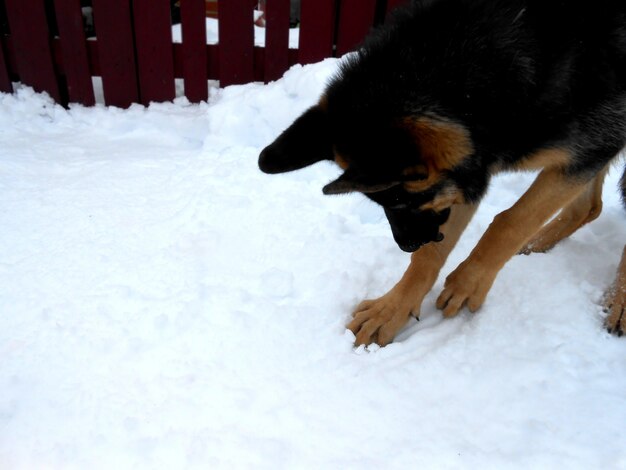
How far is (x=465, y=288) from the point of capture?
2.35m

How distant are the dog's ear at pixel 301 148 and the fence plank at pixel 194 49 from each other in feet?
9.19

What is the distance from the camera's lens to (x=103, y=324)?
2309mm

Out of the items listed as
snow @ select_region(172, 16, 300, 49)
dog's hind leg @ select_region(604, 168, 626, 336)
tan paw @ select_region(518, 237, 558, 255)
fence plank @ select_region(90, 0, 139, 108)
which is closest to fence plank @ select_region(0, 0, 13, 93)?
fence plank @ select_region(90, 0, 139, 108)

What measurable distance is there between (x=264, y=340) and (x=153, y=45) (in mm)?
2972

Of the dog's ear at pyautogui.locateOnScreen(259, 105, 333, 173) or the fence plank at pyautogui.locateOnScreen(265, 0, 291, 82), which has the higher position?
the dog's ear at pyautogui.locateOnScreen(259, 105, 333, 173)

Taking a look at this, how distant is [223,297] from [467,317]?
107 cm

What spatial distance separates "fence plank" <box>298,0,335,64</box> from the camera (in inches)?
164

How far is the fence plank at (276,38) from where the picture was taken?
420 cm

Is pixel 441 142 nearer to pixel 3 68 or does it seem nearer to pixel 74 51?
pixel 74 51

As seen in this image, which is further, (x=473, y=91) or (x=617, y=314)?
(x=617, y=314)

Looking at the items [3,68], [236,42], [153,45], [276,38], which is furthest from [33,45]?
[276,38]

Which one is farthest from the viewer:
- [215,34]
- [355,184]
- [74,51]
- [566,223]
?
[215,34]

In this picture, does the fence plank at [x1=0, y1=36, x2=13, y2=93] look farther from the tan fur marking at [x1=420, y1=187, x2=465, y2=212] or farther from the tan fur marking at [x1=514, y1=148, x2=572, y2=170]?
the tan fur marking at [x1=514, y1=148, x2=572, y2=170]

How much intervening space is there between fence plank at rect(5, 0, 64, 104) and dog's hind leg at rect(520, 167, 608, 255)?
12.3 feet
